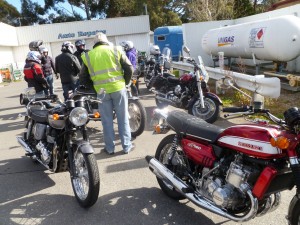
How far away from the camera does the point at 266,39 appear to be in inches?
381

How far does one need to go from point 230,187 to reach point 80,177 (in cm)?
193

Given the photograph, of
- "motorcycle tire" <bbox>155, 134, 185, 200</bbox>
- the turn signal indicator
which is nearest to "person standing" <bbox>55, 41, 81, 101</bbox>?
"motorcycle tire" <bbox>155, 134, 185, 200</bbox>

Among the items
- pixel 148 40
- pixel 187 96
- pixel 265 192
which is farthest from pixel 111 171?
pixel 148 40

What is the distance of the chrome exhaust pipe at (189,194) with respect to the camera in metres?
2.56

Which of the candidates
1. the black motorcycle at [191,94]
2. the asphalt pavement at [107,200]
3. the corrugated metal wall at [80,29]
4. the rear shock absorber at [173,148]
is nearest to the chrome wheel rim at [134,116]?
the asphalt pavement at [107,200]

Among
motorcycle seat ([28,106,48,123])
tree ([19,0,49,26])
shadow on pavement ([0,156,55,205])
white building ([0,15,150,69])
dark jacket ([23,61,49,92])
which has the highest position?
tree ([19,0,49,26])

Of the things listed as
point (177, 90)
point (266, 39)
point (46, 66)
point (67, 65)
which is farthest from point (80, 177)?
point (266, 39)

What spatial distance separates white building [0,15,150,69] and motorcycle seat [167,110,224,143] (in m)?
30.0

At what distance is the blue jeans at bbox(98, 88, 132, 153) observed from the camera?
5266 millimetres

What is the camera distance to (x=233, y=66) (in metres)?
14.4

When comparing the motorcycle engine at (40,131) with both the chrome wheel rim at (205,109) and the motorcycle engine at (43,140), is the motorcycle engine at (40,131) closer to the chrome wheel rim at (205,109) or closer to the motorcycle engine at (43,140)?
the motorcycle engine at (43,140)

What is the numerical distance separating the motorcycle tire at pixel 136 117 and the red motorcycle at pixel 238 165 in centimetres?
264

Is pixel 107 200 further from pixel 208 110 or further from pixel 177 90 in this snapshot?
pixel 177 90

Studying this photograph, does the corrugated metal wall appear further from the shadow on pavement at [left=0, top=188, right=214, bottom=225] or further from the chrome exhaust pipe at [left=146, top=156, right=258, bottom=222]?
the chrome exhaust pipe at [left=146, top=156, right=258, bottom=222]
